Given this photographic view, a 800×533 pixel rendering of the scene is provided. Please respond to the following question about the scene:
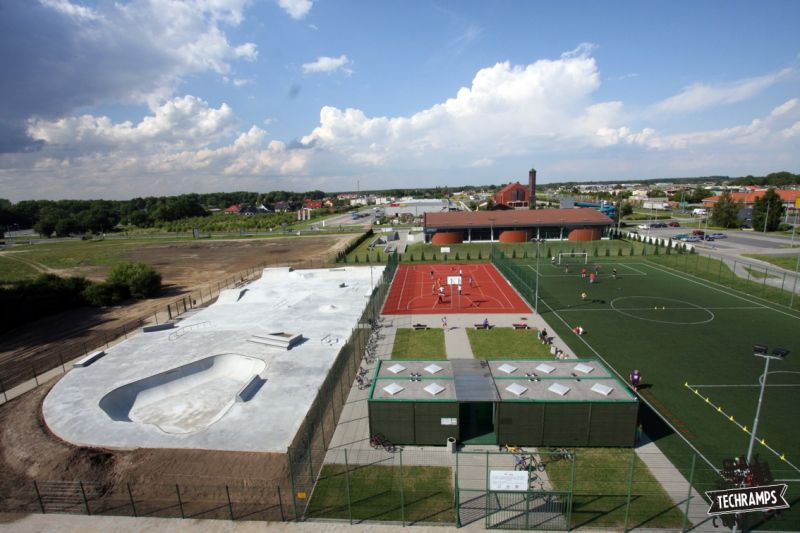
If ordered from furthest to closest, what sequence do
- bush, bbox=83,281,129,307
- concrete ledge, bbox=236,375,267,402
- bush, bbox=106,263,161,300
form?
1. bush, bbox=106,263,161,300
2. bush, bbox=83,281,129,307
3. concrete ledge, bbox=236,375,267,402

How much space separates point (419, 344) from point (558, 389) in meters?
12.6

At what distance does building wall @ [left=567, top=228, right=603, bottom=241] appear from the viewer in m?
73.4

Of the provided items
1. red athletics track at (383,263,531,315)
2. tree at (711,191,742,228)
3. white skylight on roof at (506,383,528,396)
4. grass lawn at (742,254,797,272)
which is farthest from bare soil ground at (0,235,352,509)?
tree at (711,191,742,228)

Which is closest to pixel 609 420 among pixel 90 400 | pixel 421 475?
pixel 421 475

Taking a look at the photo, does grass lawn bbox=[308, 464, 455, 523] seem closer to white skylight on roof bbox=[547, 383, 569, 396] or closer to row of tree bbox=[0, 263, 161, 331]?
white skylight on roof bbox=[547, 383, 569, 396]

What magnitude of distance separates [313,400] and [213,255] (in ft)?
221

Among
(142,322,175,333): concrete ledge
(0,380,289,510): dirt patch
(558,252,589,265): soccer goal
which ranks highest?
(558,252,589,265): soccer goal

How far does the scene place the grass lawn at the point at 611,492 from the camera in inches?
515

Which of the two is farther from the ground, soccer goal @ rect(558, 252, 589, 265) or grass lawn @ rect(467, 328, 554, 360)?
soccer goal @ rect(558, 252, 589, 265)

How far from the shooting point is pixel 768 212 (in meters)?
78.7

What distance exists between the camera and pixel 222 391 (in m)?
23.9

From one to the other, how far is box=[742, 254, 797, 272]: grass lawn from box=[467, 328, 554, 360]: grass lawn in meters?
43.3

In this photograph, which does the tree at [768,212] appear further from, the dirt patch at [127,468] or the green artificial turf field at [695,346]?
the dirt patch at [127,468]

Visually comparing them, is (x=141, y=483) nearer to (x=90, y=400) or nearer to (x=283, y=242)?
(x=90, y=400)
